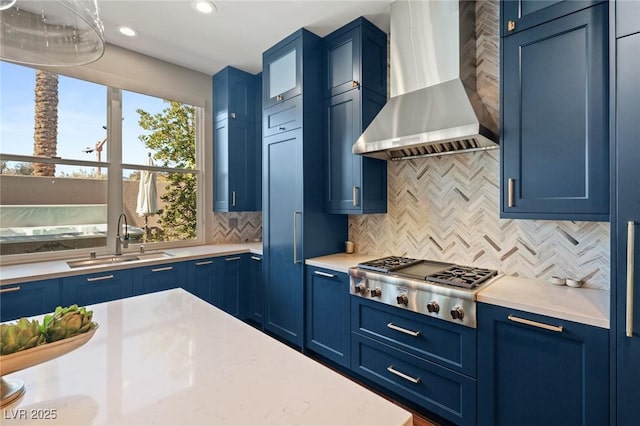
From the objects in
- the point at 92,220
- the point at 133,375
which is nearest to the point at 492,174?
the point at 133,375

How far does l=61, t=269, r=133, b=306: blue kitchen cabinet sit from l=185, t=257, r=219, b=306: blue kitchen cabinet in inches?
20.5

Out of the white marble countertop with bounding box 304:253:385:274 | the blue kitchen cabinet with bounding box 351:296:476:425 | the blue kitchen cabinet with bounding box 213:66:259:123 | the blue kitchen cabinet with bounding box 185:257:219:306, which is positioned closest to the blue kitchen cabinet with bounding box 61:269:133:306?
the blue kitchen cabinet with bounding box 185:257:219:306

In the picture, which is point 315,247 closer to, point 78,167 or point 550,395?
point 550,395

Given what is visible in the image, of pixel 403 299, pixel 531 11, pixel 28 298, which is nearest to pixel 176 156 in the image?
pixel 28 298

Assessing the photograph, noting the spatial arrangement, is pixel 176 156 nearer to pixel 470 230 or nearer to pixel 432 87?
pixel 432 87

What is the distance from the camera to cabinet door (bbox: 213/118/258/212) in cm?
368

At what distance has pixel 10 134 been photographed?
103 inches

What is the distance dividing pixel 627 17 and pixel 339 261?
2.15 meters

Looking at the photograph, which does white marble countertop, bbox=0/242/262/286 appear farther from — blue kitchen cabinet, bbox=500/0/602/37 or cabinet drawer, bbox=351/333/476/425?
blue kitchen cabinet, bbox=500/0/602/37

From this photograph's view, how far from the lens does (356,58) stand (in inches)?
103

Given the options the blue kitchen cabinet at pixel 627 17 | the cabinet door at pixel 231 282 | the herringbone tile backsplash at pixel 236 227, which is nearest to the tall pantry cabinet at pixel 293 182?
the cabinet door at pixel 231 282

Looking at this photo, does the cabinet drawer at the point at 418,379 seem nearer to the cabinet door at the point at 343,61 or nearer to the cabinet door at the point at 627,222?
the cabinet door at the point at 627,222

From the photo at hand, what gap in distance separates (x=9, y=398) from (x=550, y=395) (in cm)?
207

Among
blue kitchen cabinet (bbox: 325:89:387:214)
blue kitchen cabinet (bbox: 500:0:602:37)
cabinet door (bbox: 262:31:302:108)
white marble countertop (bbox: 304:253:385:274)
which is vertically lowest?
white marble countertop (bbox: 304:253:385:274)
